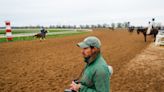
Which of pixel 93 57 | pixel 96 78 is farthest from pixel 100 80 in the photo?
pixel 93 57

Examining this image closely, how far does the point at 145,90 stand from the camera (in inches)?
295

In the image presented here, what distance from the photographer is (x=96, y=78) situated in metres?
2.78

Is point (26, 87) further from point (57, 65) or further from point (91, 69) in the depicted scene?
point (91, 69)

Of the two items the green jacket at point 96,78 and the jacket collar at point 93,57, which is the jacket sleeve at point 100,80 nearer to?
the green jacket at point 96,78

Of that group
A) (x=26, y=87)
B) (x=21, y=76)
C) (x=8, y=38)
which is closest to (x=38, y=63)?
(x=21, y=76)

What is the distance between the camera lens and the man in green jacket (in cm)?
278

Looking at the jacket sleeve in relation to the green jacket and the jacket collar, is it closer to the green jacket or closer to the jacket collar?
the green jacket

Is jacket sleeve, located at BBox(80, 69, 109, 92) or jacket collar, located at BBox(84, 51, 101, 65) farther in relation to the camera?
jacket collar, located at BBox(84, 51, 101, 65)

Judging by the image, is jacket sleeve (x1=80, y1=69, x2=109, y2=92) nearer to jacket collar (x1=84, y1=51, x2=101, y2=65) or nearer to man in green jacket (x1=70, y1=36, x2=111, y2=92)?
man in green jacket (x1=70, y1=36, x2=111, y2=92)

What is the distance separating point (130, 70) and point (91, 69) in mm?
7729

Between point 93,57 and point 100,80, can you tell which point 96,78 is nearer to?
point 100,80

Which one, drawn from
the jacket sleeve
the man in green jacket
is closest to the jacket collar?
the man in green jacket

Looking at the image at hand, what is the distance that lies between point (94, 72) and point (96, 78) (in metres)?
0.08

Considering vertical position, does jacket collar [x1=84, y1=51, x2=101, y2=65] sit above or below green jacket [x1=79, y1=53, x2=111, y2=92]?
above
